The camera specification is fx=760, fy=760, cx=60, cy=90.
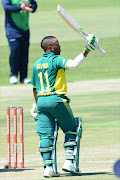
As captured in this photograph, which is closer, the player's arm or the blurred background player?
the player's arm

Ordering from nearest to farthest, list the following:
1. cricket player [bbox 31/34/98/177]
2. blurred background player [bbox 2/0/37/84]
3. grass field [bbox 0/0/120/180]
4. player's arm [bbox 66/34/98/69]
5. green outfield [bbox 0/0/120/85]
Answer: player's arm [bbox 66/34/98/69]
cricket player [bbox 31/34/98/177]
grass field [bbox 0/0/120/180]
blurred background player [bbox 2/0/37/84]
green outfield [bbox 0/0/120/85]

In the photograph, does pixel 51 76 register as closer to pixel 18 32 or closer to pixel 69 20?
pixel 69 20

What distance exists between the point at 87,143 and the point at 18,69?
915cm

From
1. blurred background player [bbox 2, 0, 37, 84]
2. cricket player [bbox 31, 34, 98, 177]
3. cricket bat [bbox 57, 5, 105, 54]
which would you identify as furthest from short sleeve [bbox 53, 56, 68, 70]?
blurred background player [bbox 2, 0, 37, 84]

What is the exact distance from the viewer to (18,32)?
19641 mm

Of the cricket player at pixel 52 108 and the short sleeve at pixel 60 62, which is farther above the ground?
the short sleeve at pixel 60 62

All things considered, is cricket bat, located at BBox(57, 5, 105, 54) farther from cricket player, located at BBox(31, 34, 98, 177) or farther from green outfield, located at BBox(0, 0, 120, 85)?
green outfield, located at BBox(0, 0, 120, 85)

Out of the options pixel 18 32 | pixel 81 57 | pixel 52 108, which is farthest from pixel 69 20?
pixel 18 32

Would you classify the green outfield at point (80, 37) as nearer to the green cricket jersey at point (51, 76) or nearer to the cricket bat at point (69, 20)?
the green cricket jersey at point (51, 76)

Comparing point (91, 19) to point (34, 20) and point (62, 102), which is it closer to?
point (34, 20)

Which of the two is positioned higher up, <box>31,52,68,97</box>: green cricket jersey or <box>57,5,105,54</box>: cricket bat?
<box>57,5,105,54</box>: cricket bat

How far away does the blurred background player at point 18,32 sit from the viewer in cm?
1953

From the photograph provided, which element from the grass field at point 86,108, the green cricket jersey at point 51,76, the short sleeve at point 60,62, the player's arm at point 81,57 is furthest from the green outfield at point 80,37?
the player's arm at point 81,57

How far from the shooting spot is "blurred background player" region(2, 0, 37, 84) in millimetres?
19531
